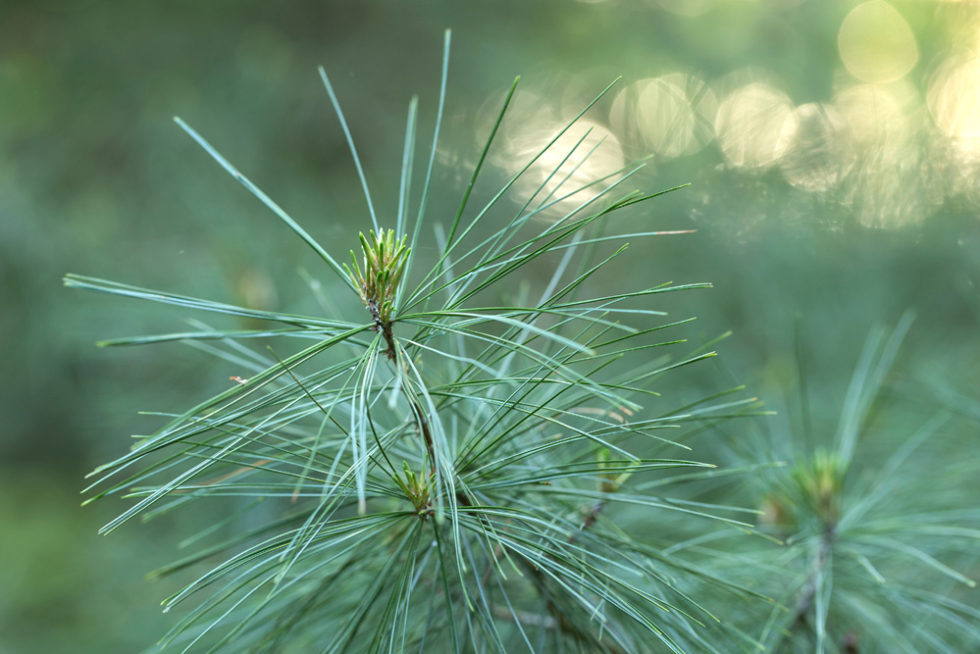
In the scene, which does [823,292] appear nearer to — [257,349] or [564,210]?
[564,210]

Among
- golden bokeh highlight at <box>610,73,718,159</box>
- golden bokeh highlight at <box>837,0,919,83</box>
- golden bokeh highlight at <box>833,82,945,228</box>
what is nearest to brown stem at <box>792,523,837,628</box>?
golden bokeh highlight at <box>833,82,945,228</box>

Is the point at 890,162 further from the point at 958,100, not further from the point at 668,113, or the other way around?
the point at 668,113

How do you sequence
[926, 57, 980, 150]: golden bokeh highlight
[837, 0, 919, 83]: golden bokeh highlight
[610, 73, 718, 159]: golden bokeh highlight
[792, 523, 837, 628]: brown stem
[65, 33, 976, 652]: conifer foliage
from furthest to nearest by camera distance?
1. [610, 73, 718, 159]: golden bokeh highlight
2. [837, 0, 919, 83]: golden bokeh highlight
3. [926, 57, 980, 150]: golden bokeh highlight
4. [792, 523, 837, 628]: brown stem
5. [65, 33, 976, 652]: conifer foliage

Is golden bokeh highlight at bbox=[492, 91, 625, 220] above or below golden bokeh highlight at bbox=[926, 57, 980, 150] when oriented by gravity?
above

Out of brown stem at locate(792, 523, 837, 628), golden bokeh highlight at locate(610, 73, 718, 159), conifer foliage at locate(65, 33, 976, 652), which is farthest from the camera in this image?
golden bokeh highlight at locate(610, 73, 718, 159)

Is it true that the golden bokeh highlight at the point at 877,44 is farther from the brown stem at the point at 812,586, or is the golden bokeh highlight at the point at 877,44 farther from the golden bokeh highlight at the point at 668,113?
the brown stem at the point at 812,586

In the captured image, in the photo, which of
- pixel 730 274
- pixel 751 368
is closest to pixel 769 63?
pixel 730 274

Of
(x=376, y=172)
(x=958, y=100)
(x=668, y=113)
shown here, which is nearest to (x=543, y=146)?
(x=668, y=113)

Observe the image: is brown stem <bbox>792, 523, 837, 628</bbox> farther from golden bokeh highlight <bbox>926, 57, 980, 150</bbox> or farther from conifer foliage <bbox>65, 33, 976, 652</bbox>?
golden bokeh highlight <bbox>926, 57, 980, 150</bbox>
